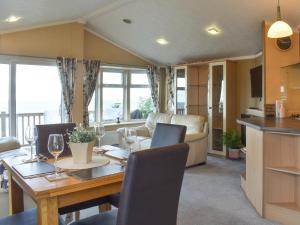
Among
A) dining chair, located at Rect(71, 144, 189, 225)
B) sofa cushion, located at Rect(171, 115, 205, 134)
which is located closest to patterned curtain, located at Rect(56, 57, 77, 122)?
sofa cushion, located at Rect(171, 115, 205, 134)

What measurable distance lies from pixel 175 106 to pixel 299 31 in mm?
3254

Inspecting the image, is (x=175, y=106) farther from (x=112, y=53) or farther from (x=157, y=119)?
(x=112, y=53)

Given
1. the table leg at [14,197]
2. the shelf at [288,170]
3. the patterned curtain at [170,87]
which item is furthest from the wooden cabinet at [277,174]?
the patterned curtain at [170,87]

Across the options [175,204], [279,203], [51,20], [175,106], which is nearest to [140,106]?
[175,106]

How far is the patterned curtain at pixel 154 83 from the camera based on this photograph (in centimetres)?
720

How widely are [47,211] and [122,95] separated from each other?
553cm

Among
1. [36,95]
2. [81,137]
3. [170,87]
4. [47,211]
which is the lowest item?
[47,211]

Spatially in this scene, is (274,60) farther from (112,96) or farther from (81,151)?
(112,96)

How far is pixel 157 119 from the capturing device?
6105mm

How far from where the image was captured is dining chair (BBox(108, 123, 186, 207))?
2484 mm

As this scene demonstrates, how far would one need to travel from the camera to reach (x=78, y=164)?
2066 millimetres

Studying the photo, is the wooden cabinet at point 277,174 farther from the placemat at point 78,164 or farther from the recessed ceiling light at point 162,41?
the recessed ceiling light at point 162,41

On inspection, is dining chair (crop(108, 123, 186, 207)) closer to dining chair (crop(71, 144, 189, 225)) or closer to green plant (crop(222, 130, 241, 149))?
dining chair (crop(71, 144, 189, 225))

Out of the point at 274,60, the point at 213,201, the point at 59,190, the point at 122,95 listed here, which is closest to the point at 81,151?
the point at 59,190
